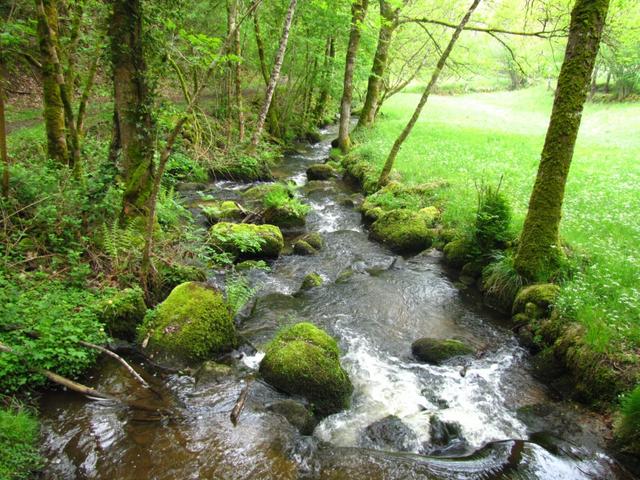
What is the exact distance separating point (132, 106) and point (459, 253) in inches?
298

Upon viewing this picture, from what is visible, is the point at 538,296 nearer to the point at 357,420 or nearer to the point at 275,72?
the point at 357,420

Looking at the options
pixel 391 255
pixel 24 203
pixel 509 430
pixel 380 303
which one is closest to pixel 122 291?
pixel 24 203

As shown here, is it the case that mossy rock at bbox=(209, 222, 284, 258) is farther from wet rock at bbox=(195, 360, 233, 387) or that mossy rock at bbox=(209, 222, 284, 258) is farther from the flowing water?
wet rock at bbox=(195, 360, 233, 387)

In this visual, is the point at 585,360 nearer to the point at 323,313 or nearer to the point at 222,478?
the point at 323,313

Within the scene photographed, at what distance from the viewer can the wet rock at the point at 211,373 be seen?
16.9ft

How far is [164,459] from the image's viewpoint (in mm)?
3945

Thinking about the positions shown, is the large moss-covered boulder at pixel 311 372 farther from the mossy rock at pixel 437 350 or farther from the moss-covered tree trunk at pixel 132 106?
the moss-covered tree trunk at pixel 132 106

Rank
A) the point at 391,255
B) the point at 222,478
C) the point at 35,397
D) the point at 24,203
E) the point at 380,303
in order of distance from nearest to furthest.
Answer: the point at 222,478, the point at 35,397, the point at 24,203, the point at 380,303, the point at 391,255

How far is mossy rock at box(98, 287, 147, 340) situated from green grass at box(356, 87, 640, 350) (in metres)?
6.58

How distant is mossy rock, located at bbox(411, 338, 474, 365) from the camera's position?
244 inches

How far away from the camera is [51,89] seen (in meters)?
7.09

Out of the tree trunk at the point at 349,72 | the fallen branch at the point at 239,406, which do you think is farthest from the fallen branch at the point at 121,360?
the tree trunk at the point at 349,72

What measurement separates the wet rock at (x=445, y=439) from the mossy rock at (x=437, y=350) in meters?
1.31

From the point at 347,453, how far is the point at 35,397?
362 cm
